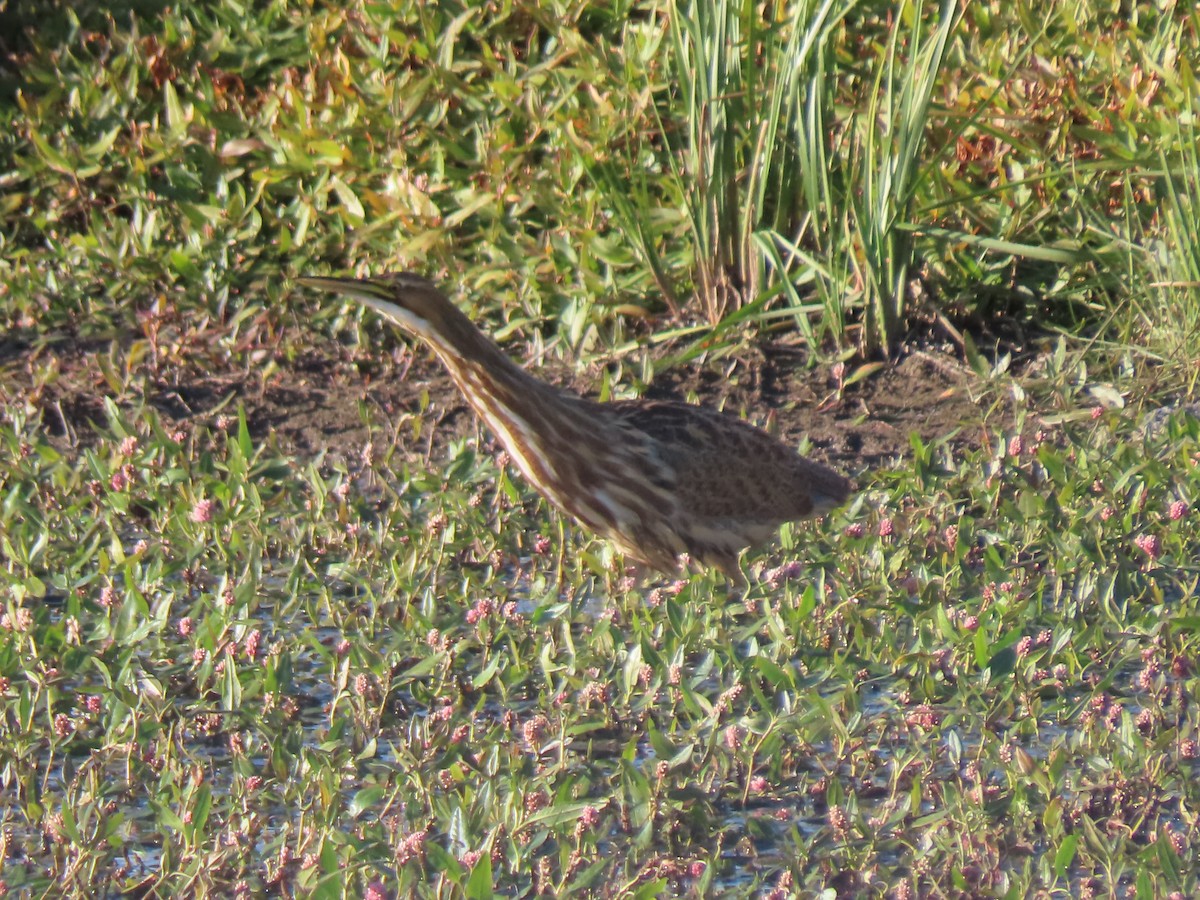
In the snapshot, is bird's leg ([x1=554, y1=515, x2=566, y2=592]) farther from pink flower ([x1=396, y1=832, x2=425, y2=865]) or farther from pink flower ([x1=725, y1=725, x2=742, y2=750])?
pink flower ([x1=396, y1=832, x2=425, y2=865])

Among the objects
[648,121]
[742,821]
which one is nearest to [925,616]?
[742,821]

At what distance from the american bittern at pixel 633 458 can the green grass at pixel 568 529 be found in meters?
0.13

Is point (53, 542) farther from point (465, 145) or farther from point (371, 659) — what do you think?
point (465, 145)

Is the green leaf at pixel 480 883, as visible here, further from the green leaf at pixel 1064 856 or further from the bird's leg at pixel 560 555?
the bird's leg at pixel 560 555

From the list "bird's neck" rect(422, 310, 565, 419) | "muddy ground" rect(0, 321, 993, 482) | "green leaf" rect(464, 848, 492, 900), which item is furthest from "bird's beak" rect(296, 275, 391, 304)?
"green leaf" rect(464, 848, 492, 900)

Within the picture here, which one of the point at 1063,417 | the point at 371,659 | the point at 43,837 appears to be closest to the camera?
the point at 43,837

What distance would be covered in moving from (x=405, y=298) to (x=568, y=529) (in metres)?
0.80

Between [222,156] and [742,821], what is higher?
[742,821]

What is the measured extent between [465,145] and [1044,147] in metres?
1.79

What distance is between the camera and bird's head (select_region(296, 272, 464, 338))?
13.6 ft

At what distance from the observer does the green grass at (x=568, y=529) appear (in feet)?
10.5

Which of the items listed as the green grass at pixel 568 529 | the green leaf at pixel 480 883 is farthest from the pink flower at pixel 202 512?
the green leaf at pixel 480 883

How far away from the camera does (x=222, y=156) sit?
20.1 ft

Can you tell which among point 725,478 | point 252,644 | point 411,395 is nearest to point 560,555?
point 725,478
